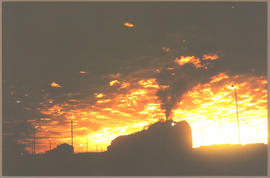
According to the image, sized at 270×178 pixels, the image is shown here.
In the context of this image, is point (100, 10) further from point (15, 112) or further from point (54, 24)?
point (15, 112)

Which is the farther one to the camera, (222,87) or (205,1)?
(222,87)

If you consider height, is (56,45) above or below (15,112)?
above

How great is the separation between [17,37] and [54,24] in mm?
1098

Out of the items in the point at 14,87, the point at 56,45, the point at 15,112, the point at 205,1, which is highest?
the point at 205,1

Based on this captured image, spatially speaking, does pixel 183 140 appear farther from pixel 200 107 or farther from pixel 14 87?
pixel 14 87

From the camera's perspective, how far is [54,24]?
6430 millimetres

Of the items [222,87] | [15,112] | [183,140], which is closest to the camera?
[15,112]

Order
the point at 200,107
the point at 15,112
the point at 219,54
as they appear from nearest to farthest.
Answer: the point at 15,112 < the point at 219,54 < the point at 200,107

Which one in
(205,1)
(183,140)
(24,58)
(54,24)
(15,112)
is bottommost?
(183,140)

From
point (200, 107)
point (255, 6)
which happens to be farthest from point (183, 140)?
point (255, 6)

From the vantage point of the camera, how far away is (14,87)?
6.77m

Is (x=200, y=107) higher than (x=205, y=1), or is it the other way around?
(x=205, y=1)

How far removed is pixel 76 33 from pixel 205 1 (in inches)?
150

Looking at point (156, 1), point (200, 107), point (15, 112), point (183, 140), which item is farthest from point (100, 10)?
point (183, 140)
